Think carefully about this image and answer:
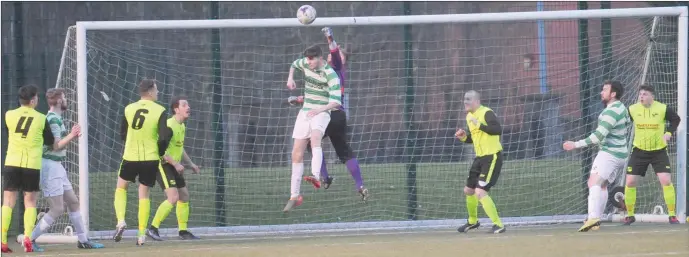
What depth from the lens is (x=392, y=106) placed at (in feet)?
49.8

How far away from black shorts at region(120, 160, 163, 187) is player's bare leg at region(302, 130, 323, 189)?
166cm

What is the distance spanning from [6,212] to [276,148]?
15.4 feet

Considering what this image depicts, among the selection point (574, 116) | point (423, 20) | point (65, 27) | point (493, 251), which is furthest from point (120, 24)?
point (574, 116)

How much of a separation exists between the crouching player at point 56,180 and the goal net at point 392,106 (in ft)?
5.79

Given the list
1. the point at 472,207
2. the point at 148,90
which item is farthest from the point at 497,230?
the point at 148,90

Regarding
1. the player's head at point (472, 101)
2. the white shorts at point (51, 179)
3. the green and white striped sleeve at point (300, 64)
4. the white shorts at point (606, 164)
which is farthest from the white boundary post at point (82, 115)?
the white shorts at point (606, 164)

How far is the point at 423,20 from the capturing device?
13719 millimetres

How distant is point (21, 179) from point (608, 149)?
6329mm

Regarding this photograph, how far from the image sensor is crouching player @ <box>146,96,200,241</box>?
1255 cm

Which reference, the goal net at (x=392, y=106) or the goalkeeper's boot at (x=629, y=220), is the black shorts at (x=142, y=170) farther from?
the goalkeeper's boot at (x=629, y=220)

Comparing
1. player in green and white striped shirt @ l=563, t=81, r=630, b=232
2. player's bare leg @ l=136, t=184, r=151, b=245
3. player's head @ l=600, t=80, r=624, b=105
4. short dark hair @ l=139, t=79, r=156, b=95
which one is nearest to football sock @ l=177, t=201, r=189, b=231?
player's bare leg @ l=136, t=184, r=151, b=245

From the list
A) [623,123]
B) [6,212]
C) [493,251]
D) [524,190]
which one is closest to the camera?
[493,251]

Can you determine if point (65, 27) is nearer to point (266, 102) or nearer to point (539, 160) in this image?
point (266, 102)

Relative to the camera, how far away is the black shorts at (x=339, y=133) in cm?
1301
